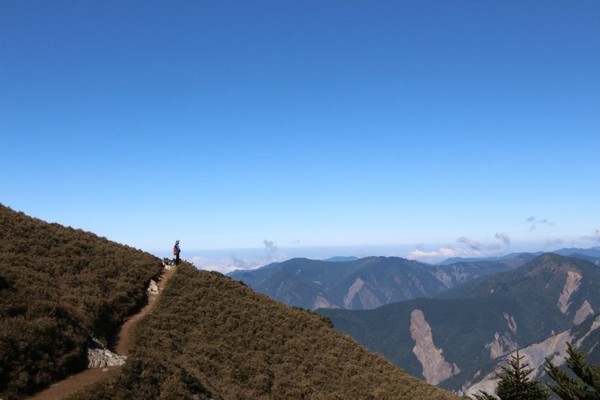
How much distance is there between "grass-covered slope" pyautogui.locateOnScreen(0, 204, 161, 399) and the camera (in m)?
19.5

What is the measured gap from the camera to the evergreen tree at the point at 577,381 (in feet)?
71.7

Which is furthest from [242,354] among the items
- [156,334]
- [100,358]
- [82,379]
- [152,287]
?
[82,379]

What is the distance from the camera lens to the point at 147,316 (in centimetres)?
3453

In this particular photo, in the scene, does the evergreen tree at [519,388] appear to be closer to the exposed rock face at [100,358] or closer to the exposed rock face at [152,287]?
the exposed rock face at [100,358]

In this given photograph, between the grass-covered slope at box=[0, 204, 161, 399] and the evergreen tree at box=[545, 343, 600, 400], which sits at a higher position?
the grass-covered slope at box=[0, 204, 161, 399]

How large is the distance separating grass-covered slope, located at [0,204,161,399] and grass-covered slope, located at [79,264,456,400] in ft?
9.98

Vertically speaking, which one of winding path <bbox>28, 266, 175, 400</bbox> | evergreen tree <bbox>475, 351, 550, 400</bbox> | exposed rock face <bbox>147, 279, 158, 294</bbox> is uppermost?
exposed rock face <bbox>147, 279, 158, 294</bbox>

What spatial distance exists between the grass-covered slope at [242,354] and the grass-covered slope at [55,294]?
9.98 ft

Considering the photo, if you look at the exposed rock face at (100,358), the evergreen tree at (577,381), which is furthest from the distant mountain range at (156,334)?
the evergreen tree at (577,381)

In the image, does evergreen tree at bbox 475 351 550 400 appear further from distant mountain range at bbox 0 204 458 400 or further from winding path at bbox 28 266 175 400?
winding path at bbox 28 266 175 400

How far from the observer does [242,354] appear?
33969mm

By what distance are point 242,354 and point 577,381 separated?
22.3 meters

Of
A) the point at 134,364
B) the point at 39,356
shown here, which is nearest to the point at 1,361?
the point at 39,356

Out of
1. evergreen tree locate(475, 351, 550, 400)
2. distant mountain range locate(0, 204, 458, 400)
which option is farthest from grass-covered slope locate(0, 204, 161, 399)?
evergreen tree locate(475, 351, 550, 400)
